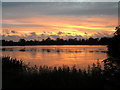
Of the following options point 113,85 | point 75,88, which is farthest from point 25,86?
point 113,85

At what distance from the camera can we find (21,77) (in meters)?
8.93

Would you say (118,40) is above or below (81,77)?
above

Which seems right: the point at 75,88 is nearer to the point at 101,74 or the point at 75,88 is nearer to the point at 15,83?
the point at 101,74

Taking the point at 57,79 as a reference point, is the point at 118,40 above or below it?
above

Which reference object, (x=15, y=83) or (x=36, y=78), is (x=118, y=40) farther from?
(x=15, y=83)

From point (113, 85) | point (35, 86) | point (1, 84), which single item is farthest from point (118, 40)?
point (1, 84)

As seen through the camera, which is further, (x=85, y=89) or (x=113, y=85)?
(x=85, y=89)

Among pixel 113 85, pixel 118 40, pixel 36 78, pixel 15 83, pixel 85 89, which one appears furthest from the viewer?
pixel 118 40

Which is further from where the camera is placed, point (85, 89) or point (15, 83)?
point (15, 83)

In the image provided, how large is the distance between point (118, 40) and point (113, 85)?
351 centimetres

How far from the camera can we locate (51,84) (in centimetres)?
783

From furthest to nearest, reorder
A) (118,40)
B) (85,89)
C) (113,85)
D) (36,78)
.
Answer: (118,40)
(36,78)
(85,89)
(113,85)

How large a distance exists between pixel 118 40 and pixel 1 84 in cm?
626

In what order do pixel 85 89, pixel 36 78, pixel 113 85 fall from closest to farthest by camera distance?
pixel 113 85 → pixel 85 89 → pixel 36 78
